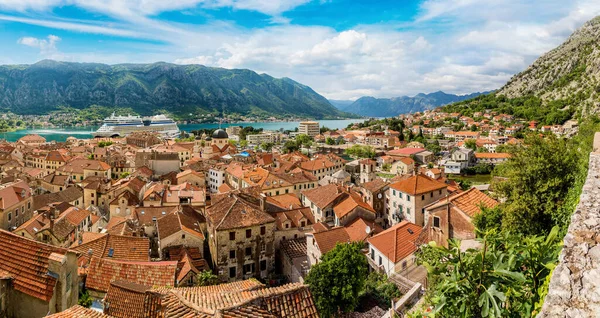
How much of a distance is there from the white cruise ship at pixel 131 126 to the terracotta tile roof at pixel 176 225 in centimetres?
14796

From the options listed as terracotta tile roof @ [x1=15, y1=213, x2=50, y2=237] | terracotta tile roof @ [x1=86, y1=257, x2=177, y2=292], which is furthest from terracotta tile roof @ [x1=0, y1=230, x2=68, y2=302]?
terracotta tile roof @ [x1=15, y1=213, x2=50, y2=237]

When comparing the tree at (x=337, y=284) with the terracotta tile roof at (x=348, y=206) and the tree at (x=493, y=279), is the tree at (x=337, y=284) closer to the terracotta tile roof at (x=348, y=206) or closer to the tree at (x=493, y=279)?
the terracotta tile roof at (x=348, y=206)

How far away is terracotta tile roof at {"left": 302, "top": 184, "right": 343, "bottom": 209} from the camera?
1448 inches

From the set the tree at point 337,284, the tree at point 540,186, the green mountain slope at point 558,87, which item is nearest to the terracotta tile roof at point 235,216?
the tree at point 337,284

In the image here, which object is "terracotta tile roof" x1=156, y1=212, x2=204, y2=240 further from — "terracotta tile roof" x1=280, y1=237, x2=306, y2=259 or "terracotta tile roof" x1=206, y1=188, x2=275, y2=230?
"terracotta tile roof" x1=280, y1=237, x2=306, y2=259

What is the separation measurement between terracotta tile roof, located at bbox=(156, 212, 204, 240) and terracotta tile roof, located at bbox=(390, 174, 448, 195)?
63.0 feet

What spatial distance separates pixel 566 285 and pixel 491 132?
140 meters

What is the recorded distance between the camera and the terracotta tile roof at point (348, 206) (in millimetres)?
34219

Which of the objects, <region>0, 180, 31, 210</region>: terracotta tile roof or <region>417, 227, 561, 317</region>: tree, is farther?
<region>0, 180, 31, 210</region>: terracotta tile roof

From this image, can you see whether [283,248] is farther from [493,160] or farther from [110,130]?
[110,130]

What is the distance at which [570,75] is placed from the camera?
145 metres

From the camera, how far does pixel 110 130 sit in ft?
546

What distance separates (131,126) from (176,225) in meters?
165

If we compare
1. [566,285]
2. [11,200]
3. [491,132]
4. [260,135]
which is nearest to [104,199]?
[11,200]
